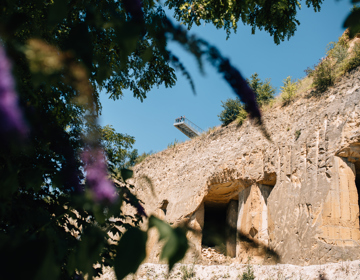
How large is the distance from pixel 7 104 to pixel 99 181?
277 millimetres

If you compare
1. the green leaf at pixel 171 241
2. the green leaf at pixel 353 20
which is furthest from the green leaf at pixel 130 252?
the green leaf at pixel 353 20

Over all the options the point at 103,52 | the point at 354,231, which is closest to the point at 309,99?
the point at 354,231

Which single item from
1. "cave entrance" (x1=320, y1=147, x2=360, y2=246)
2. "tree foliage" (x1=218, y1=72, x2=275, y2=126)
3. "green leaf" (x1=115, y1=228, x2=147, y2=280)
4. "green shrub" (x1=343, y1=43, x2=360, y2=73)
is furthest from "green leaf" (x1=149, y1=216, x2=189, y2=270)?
"tree foliage" (x1=218, y1=72, x2=275, y2=126)

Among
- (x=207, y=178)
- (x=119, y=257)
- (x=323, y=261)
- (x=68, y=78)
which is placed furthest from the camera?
(x=207, y=178)

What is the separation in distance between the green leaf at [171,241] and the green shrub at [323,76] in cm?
1145

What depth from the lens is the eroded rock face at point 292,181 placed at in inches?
320

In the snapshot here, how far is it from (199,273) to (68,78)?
9474 millimetres

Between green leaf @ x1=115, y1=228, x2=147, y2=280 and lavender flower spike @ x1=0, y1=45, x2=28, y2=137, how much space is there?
1.05 feet

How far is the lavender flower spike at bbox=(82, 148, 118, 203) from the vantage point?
0.75 meters

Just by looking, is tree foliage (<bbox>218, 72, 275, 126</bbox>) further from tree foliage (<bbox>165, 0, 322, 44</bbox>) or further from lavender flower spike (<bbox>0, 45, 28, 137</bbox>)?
lavender flower spike (<bbox>0, 45, 28, 137</bbox>)

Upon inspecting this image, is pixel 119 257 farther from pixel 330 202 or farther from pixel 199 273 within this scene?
pixel 199 273

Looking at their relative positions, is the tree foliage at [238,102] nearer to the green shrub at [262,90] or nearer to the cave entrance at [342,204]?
the green shrub at [262,90]

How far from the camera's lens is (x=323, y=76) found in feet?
35.9

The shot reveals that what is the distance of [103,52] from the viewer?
15.1 ft
